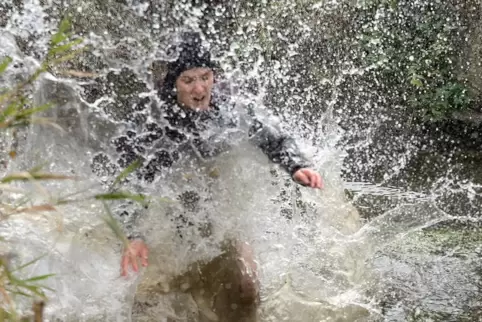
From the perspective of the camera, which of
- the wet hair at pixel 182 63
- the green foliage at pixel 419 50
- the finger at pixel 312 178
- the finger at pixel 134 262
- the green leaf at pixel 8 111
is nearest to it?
the green leaf at pixel 8 111

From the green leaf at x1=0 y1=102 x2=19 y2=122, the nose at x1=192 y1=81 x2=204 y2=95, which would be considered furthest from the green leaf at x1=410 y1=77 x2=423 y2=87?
the green leaf at x1=0 y1=102 x2=19 y2=122

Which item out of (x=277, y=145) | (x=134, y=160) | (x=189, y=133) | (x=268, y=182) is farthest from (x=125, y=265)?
(x=268, y=182)

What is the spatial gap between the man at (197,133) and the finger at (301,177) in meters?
0.06

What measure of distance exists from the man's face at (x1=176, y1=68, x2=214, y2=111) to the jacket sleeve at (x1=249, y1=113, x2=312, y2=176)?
273mm

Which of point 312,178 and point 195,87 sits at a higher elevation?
point 195,87

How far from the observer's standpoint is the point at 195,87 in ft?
8.87

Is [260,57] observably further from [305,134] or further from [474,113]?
[474,113]

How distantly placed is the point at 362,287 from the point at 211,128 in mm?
1135

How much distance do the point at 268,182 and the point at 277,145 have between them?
660mm

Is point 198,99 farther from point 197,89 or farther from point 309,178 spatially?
point 309,178

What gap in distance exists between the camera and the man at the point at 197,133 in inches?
108

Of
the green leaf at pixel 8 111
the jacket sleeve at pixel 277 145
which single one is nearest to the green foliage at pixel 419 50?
the jacket sleeve at pixel 277 145

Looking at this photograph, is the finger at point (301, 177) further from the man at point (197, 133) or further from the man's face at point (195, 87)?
the man's face at point (195, 87)

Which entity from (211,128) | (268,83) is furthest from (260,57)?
(211,128)
